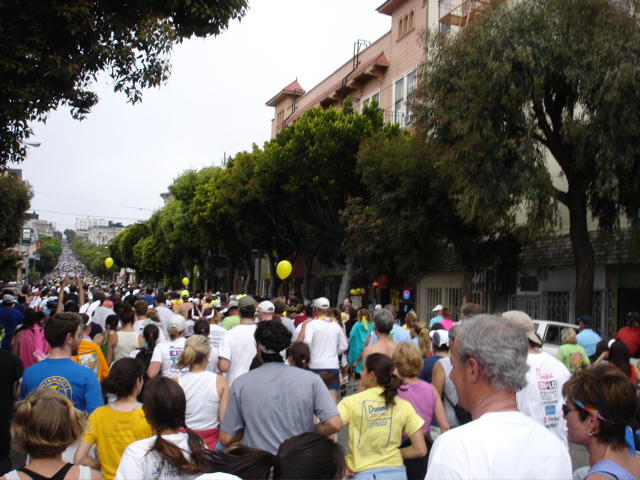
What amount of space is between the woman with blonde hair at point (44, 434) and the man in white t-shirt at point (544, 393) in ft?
10.1

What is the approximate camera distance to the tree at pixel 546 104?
15.1 meters

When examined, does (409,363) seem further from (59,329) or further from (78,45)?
(78,45)

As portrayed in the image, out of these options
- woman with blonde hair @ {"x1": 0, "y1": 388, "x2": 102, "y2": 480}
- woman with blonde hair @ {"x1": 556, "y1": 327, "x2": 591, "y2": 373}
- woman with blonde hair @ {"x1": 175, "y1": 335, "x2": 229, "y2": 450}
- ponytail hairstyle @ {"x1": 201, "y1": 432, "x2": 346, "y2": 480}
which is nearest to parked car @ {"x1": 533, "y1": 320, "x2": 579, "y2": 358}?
woman with blonde hair @ {"x1": 556, "y1": 327, "x2": 591, "y2": 373}

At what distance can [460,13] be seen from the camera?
2855 centimetres

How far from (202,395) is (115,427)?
3.56 ft

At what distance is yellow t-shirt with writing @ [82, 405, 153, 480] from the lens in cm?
417

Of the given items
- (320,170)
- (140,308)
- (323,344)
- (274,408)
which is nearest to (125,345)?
(140,308)

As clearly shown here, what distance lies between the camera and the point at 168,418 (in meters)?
3.49

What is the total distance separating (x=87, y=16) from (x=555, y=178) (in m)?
17.8

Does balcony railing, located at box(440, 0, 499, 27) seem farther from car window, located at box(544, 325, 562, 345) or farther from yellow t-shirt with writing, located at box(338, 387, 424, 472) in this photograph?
yellow t-shirt with writing, located at box(338, 387, 424, 472)

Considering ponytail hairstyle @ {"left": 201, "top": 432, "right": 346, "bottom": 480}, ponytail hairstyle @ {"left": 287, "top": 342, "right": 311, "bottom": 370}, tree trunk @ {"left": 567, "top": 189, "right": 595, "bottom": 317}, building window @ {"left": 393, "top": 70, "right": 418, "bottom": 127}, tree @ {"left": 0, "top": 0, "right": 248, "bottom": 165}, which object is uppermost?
building window @ {"left": 393, "top": 70, "right": 418, "bottom": 127}

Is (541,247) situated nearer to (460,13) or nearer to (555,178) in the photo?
(555,178)

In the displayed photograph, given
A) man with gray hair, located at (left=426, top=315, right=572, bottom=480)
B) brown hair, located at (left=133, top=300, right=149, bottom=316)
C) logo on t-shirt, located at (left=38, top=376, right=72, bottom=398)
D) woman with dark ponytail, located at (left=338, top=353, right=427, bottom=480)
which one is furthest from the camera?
brown hair, located at (left=133, top=300, right=149, bottom=316)

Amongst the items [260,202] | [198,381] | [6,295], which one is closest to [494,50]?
[6,295]
